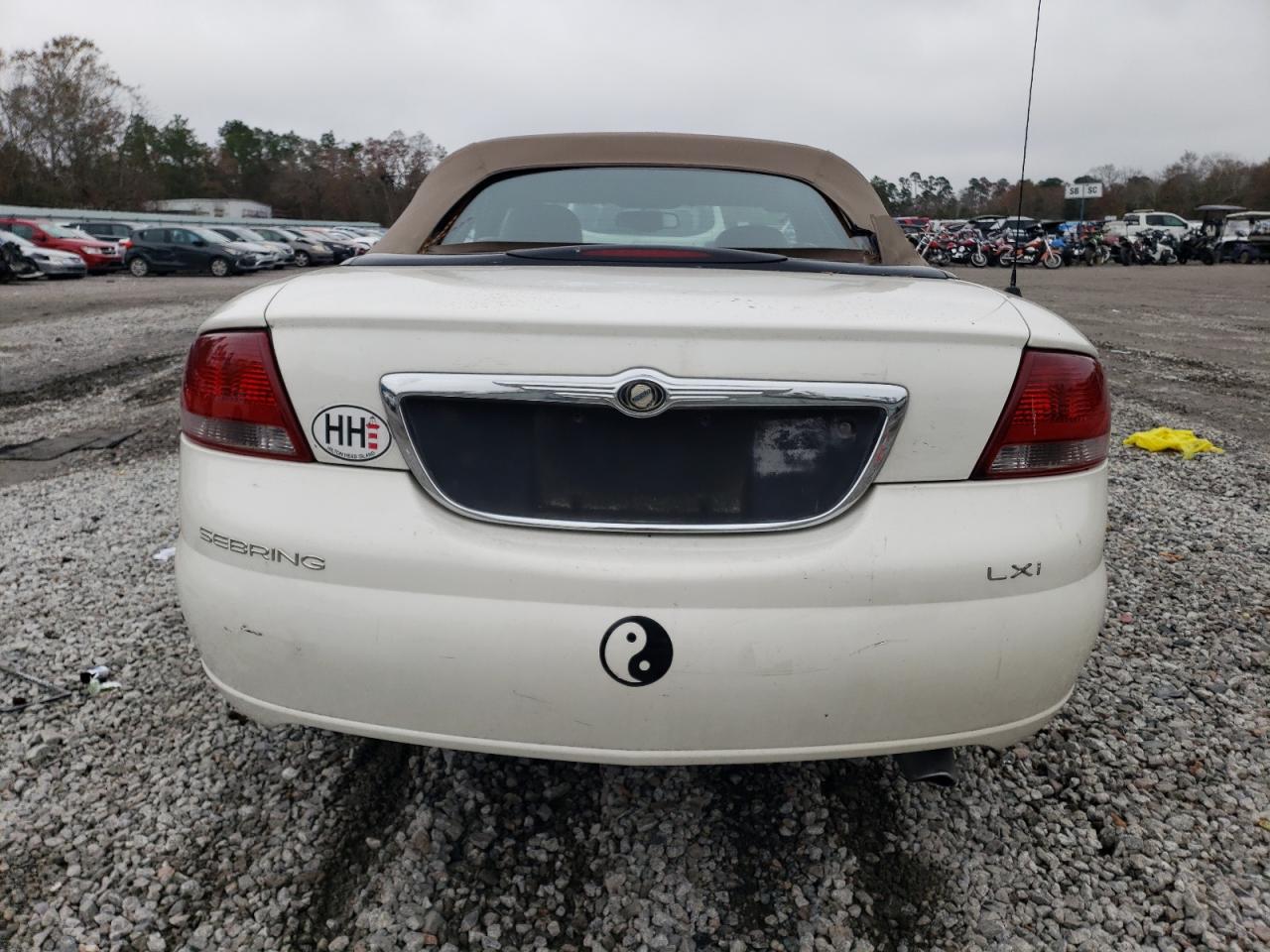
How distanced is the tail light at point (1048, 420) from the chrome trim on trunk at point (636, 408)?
0.72ft

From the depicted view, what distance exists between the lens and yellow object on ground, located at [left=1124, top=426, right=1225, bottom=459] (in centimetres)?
571

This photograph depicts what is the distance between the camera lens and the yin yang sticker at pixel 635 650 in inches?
61.2

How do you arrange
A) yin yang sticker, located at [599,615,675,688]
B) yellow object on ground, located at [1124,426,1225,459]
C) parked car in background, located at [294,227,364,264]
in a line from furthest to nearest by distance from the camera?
parked car in background, located at [294,227,364,264] < yellow object on ground, located at [1124,426,1225,459] < yin yang sticker, located at [599,615,675,688]

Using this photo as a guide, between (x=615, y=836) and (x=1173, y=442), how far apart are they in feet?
16.7

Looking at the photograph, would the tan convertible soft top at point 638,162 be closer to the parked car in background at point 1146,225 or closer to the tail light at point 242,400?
the tail light at point 242,400

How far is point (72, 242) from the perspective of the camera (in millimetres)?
27219

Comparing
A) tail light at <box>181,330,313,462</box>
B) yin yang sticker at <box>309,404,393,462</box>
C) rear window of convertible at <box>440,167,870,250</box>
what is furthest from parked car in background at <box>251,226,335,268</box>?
yin yang sticker at <box>309,404,393,462</box>

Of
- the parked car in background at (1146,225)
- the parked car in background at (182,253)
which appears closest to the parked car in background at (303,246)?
the parked car in background at (182,253)

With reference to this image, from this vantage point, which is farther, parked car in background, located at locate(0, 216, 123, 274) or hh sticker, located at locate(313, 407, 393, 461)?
parked car in background, located at locate(0, 216, 123, 274)

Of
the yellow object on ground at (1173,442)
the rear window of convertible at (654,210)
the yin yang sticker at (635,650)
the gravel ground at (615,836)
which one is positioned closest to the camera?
the yin yang sticker at (635,650)

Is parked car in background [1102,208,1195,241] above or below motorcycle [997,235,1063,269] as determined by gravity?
above

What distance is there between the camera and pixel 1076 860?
202 cm

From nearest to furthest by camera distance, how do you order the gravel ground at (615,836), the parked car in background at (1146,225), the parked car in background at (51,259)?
the gravel ground at (615,836)
the parked car in background at (51,259)
the parked car in background at (1146,225)

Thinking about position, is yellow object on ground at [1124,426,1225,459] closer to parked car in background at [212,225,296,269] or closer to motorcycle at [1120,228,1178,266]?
parked car in background at [212,225,296,269]
